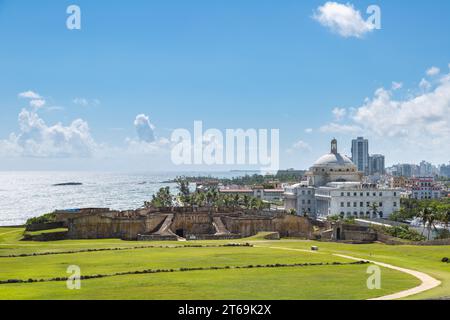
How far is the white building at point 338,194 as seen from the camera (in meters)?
132

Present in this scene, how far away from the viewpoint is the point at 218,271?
44469 mm

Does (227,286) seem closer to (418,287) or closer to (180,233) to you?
(418,287)

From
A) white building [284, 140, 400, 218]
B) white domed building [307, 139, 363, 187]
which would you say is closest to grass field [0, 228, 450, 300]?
white building [284, 140, 400, 218]

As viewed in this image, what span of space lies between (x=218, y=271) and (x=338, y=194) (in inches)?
3575

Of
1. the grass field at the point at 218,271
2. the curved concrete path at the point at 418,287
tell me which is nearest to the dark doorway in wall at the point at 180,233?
the grass field at the point at 218,271

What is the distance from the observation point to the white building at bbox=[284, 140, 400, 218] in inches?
5197

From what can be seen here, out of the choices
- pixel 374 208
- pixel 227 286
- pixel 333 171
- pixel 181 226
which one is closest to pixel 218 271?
pixel 227 286

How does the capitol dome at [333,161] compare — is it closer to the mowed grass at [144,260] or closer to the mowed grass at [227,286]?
the mowed grass at [144,260]

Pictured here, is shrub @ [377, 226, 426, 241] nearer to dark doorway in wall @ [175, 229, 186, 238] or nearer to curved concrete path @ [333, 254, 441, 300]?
dark doorway in wall @ [175, 229, 186, 238]

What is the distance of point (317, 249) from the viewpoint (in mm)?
60812

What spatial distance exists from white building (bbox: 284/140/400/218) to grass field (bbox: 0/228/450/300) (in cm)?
6586

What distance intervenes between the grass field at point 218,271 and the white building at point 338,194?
65.9 meters

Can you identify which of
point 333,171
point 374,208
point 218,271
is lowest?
point 218,271

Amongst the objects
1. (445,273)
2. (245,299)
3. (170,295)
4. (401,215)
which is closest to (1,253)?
(170,295)
